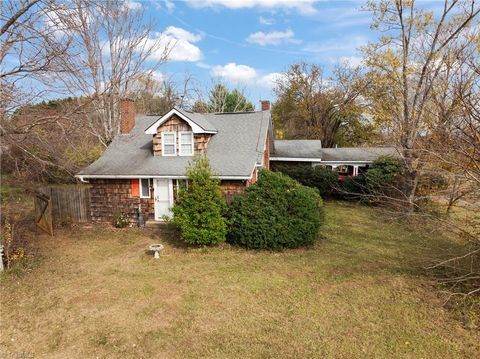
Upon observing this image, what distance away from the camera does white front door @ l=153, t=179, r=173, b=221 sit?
14.4 m

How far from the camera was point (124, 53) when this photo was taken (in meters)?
22.8

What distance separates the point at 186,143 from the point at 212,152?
1.37m

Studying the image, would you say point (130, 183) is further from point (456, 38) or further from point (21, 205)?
point (456, 38)

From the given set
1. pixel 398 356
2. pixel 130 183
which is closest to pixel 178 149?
pixel 130 183

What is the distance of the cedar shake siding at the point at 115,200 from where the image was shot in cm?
1466

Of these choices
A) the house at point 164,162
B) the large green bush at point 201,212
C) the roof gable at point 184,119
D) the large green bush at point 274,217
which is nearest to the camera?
the large green bush at point 274,217

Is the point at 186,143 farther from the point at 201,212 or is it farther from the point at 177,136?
the point at 201,212

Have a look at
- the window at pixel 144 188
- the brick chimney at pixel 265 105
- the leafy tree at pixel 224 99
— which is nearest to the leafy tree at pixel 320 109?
the leafy tree at pixel 224 99

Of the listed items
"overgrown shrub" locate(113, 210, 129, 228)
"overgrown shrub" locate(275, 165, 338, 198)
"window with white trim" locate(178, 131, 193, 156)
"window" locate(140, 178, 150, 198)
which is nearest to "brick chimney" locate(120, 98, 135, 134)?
"window with white trim" locate(178, 131, 193, 156)

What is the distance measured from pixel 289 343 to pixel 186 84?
114ft

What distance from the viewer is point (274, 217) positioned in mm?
10906

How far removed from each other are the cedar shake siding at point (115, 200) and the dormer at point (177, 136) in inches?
92.7

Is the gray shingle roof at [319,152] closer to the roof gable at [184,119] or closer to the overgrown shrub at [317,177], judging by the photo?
the overgrown shrub at [317,177]

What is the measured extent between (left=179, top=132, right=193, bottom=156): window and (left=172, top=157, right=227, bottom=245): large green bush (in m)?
4.03
